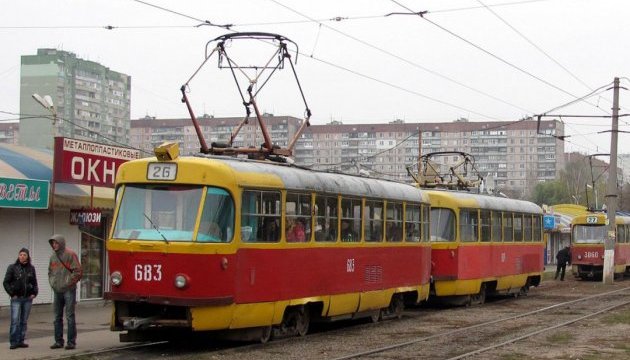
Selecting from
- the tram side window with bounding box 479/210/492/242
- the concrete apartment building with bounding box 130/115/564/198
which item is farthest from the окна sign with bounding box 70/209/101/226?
the concrete apartment building with bounding box 130/115/564/198

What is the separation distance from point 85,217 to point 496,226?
1120 centimetres

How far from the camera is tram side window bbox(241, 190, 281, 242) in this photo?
12945 mm

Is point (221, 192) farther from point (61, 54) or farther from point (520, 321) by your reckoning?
point (61, 54)

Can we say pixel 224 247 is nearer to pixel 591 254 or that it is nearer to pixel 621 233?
pixel 591 254

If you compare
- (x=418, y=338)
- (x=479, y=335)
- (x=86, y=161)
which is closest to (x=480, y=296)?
(x=479, y=335)

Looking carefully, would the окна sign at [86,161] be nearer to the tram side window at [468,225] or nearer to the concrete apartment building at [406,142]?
the tram side window at [468,225]

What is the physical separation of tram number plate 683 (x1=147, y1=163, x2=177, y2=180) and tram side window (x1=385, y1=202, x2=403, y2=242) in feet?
20.2

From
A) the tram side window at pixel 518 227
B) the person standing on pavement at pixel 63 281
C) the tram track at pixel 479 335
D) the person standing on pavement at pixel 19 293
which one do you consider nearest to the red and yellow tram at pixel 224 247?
the person standing on pavement at pixel 63 281

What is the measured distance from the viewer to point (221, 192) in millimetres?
12586

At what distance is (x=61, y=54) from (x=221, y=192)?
76529mm

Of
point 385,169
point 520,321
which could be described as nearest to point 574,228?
point 520,321

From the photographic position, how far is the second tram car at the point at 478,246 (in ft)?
70.4

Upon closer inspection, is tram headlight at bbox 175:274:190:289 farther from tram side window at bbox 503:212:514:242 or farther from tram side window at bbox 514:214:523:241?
tram side window at bbox 514:214:523:241

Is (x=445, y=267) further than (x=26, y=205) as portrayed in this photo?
Yes
